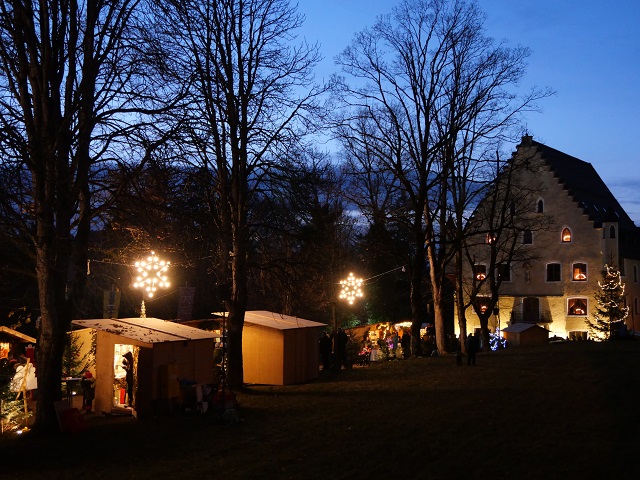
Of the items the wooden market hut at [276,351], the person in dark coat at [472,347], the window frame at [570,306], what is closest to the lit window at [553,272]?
the window frame at [570,306]

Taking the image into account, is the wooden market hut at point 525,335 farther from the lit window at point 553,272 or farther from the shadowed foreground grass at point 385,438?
the shadowed foreground grass at point 385,438

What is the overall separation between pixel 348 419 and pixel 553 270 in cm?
3881

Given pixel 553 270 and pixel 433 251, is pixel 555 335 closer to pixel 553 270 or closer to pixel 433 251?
Answer: pixel 553 270

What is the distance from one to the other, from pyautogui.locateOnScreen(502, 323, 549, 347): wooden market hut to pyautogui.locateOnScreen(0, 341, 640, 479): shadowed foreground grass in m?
19.5

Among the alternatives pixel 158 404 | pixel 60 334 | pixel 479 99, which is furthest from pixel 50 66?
pixel 479 99

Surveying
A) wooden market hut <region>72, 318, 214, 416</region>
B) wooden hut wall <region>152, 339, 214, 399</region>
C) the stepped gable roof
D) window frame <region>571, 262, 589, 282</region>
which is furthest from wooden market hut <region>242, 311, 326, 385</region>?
window frame <region>571, 262, 589, 282</region>

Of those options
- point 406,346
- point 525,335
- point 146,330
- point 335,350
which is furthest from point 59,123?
point 525,335

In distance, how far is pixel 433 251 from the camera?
32094mm

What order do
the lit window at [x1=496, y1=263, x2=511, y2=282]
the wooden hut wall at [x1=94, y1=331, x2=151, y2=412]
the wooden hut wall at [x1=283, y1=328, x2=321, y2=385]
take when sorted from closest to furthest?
the wooden hut wall at [x1=94, y1=331, x2=151, y2=412] → the wooden hut wall at [x1=283, y1=328, x2=321, y2=385] → the lit window at [x1=496, y1=263, x2=511, y2=282]

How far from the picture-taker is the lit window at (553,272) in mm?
49478

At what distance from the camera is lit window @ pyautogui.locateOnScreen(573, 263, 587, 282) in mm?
48500

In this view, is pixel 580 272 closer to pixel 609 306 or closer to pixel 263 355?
pixel 609 306

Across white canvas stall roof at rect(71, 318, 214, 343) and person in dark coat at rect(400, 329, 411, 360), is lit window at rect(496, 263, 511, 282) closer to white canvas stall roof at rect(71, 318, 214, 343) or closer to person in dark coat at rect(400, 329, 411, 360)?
person in dark coat at rect(400, 329, 411, 360)

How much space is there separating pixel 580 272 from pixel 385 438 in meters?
40.0
